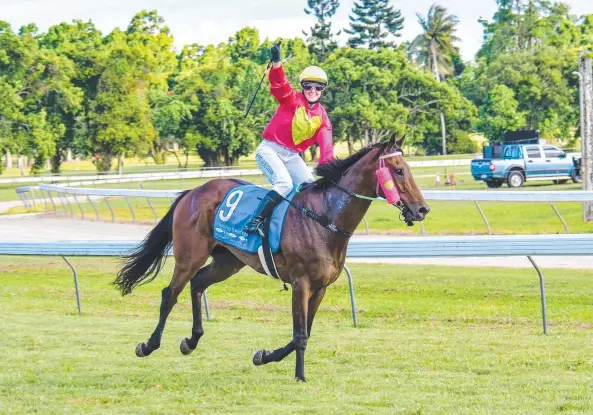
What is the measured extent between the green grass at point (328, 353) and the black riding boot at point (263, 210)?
1146 mm

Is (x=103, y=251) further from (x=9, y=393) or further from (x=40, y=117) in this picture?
(x=40, y=117)

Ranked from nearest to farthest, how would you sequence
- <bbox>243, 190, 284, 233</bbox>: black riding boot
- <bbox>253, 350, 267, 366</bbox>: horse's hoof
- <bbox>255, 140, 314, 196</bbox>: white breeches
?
1. <bbox>253, 350, 267, 366</bbox>: horse's hoof
2. <bbox>243, 190, 284, 233</bbox>: black riding boot
3. <bbox>255, 140, 314, 196</bbox>: white breeches

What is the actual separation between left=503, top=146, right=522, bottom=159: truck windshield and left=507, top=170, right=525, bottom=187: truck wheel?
0.84 metres

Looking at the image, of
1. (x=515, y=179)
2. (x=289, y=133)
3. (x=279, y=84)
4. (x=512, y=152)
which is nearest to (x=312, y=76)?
(x=279, y=84)

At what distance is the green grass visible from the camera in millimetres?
6977

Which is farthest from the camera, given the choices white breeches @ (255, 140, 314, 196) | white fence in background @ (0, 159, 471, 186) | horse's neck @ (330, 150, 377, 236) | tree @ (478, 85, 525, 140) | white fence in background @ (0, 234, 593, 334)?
tree @ (478, 85, 525, 140)

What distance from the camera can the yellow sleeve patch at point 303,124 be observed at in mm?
8625

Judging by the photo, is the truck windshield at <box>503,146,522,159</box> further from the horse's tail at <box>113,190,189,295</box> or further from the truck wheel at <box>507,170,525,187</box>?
the horse's tail at <box>113,190,189,295</box>

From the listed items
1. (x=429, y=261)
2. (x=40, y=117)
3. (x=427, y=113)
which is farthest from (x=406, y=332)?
(x=427, y=113)

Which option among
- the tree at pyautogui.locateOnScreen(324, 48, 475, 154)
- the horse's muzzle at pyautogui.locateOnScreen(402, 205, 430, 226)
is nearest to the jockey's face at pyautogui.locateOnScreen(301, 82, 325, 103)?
the horse's muzzle at pyautogui.locateOnScreen(402, 205, 430, 226)

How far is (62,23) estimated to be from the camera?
10038 centimetres

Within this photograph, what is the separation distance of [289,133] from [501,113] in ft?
219

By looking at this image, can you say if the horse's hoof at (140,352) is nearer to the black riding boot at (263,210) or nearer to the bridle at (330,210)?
the black riding boot at (263,210)

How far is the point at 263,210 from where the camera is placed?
8.57 metres
